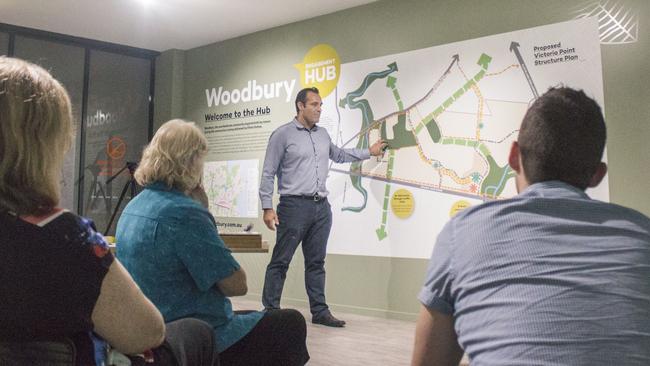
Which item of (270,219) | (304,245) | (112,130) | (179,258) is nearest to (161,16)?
(112,130)

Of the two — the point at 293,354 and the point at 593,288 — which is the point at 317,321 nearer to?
the point at 293,354

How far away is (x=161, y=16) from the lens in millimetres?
5555

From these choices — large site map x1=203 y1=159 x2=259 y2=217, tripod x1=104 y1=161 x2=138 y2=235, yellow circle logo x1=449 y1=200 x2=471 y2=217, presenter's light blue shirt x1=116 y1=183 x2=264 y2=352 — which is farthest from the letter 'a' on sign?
presenter's light blue shirt x1=116 y1=183 x2=264 y2=352

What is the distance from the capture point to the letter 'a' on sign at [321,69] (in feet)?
17.0

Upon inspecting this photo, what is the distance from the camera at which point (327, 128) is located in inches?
204

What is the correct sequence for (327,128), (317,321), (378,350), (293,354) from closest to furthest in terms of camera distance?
(293,354) < (378,350) < (317,321) < (327,128)

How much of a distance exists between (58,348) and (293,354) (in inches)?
40.1

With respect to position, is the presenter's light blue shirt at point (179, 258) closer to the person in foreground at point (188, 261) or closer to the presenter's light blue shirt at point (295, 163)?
the person in foreground at point (188, 261)

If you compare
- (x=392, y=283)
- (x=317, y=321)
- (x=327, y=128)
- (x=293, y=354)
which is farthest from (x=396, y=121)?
(x=293, y=354)

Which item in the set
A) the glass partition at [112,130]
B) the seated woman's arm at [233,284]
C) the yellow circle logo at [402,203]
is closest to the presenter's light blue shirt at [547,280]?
the seated woman's arm at [233,284]

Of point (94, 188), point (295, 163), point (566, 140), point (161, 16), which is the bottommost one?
point (94, 188)

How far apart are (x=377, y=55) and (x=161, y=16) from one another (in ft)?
6.74

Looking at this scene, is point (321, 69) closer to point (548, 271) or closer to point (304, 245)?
point (304, 245)

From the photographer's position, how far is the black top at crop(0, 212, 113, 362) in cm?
92
